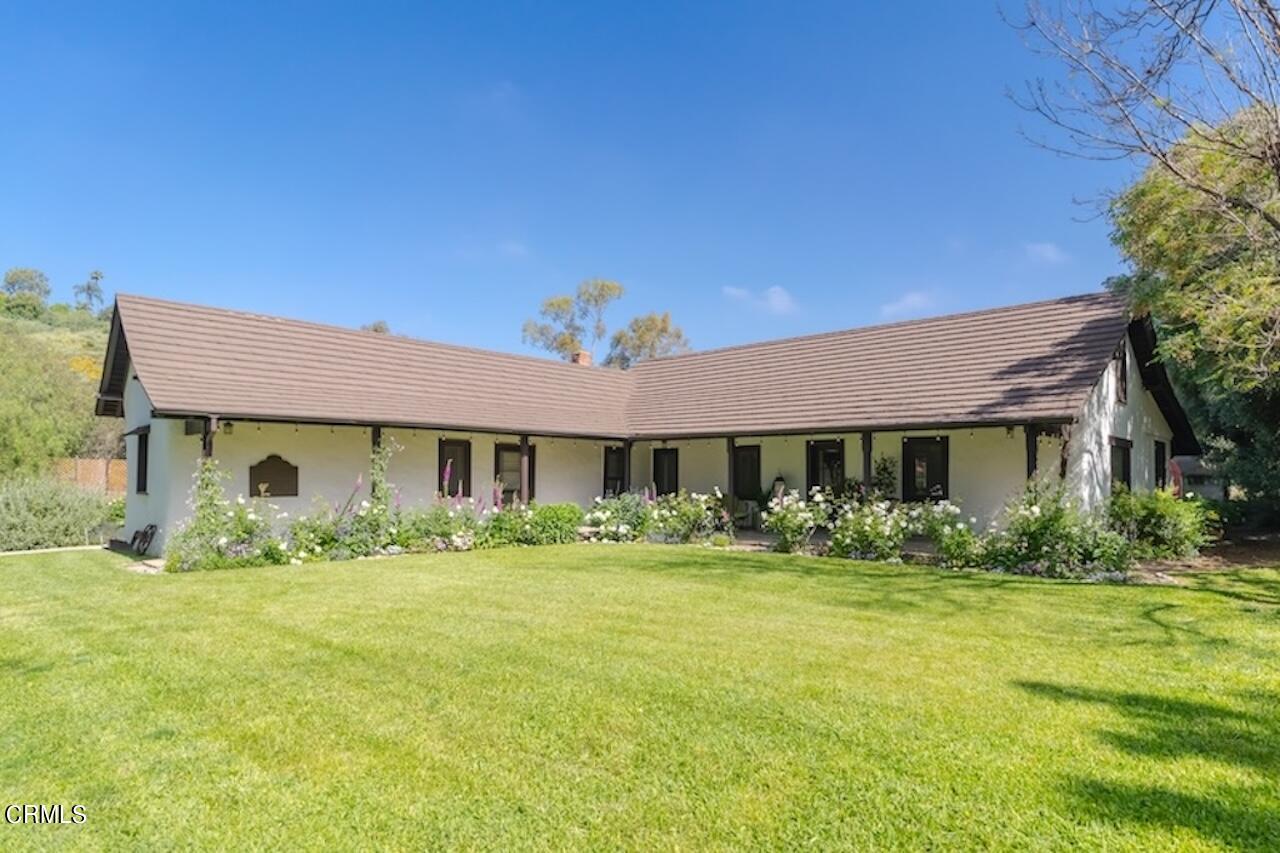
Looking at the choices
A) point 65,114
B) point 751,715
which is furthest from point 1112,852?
point 65,114

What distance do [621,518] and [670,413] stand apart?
440cm

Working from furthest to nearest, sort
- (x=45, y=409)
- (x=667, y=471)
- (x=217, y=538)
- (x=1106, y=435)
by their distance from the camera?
1. (x=45, y=409)
2. (x=667, y=471)
3. (x=1106, y=435)
4. (x=217, y=538)

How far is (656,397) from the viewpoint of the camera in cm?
2097

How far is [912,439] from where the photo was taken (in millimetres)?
15586

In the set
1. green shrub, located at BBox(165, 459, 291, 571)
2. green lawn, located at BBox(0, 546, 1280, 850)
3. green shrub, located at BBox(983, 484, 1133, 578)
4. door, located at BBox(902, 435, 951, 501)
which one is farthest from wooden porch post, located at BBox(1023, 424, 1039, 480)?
green shrub, located at BBox(165, 459, 291, 571)

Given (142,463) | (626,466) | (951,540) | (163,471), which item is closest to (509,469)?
(626,466)

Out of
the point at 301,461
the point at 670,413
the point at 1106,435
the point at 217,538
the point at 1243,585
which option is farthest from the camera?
the point at 670,413

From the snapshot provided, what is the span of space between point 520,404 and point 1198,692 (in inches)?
595

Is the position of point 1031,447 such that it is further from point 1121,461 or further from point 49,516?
point 49,516

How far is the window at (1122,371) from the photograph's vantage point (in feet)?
48.0

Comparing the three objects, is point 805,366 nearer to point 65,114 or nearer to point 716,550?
point 716,550

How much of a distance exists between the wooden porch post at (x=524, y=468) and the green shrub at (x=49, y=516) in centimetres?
927

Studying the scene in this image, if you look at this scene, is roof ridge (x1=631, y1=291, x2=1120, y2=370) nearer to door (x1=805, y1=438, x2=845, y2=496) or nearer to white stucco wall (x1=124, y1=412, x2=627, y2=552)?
door (x1=805, y1=438, x2=845, y2=496)

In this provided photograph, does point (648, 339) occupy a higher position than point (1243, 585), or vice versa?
point (648, 339)
